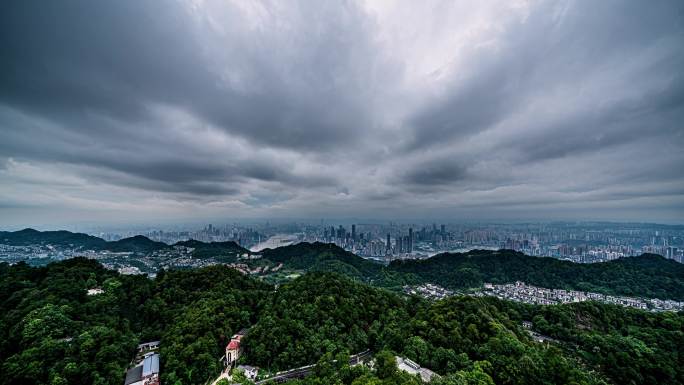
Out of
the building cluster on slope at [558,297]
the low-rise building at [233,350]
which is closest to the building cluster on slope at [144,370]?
the low-rise building at [233,350]

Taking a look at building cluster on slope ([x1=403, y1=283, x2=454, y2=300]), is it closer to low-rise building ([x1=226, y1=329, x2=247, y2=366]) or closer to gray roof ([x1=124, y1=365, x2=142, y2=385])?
low-rise building ([x1=226, y1=329, x2=247, y2=366])

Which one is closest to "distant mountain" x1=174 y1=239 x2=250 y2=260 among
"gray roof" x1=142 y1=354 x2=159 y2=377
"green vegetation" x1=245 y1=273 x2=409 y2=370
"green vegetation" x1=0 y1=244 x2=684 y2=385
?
"green vegetation" x1=0 y1=244 x2=684 y2=385

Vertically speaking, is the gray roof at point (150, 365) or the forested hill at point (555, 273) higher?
the gray roof at point (150, 365)

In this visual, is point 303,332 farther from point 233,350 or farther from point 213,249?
point 213,249

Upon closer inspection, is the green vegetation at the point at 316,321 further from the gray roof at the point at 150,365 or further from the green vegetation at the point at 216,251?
the green vegetation at the point at 216,251

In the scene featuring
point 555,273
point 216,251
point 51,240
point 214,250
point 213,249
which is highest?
point 51,240

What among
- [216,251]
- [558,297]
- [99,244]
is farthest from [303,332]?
[99,244]
